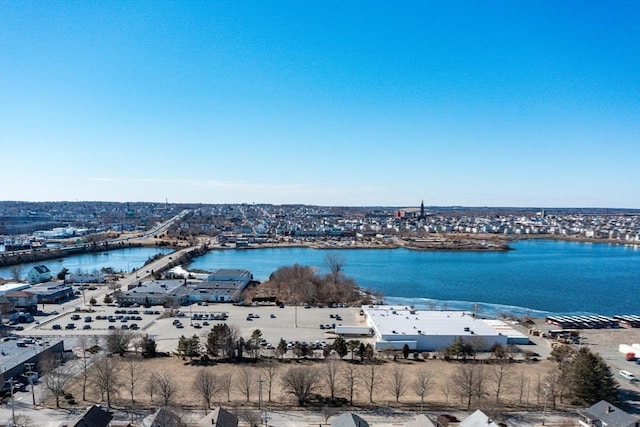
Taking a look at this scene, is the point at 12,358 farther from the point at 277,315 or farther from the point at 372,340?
the point at 372,340

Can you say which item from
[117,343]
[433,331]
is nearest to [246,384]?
[117,343]

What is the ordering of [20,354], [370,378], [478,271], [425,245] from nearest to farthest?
[370,378]
[20,354]
[478,271]
[425,245]

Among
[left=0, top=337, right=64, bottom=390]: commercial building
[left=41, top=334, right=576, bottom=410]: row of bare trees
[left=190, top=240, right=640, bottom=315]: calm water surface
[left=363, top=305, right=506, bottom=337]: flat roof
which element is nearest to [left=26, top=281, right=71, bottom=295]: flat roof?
[left=0, top=337, right=64, bottom=390]: commercial building

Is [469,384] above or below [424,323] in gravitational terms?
above

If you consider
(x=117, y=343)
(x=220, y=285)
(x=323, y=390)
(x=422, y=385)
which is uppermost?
(x=422, y=385)

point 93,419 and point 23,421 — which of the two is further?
point 23,421

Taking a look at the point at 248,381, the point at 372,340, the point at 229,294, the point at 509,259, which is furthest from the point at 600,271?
the point at 248,381

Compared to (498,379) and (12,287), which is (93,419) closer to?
(498,379)
